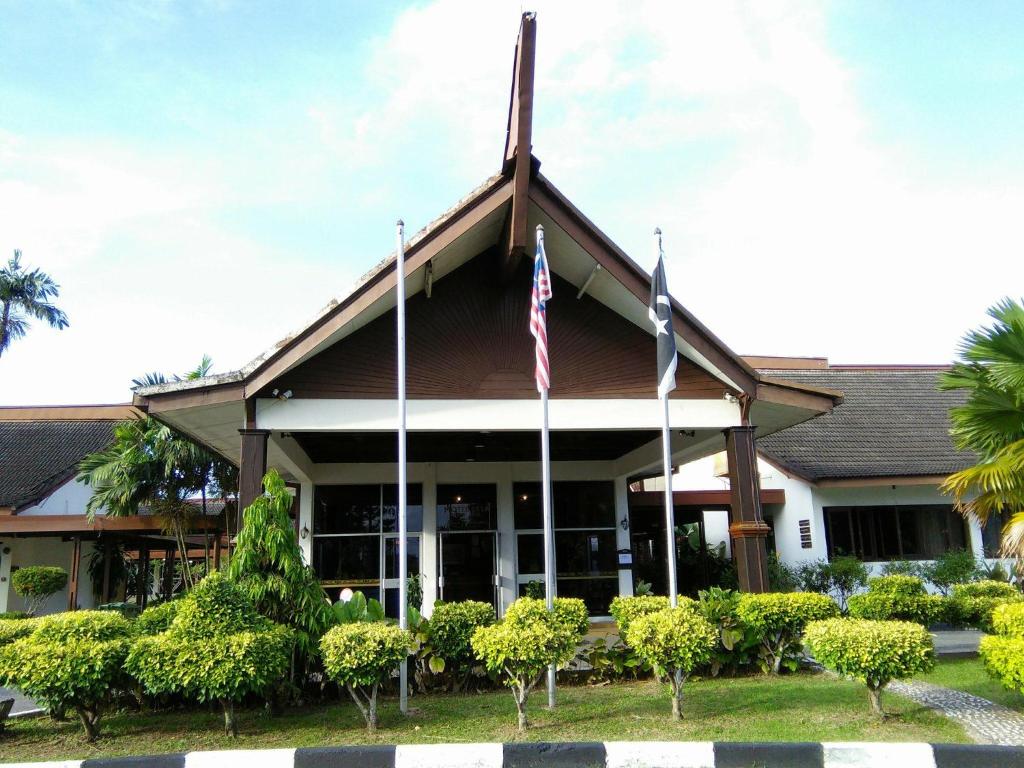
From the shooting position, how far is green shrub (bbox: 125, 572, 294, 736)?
670cm

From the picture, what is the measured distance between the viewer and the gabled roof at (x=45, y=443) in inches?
805

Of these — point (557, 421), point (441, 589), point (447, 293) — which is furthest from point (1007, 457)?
point (441, 589)

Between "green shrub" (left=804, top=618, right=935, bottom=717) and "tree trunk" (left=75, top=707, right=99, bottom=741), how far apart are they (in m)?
6.47

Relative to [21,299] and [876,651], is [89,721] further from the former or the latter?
[21,299]

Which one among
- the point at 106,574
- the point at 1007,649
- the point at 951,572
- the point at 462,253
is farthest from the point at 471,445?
the point at 106,574

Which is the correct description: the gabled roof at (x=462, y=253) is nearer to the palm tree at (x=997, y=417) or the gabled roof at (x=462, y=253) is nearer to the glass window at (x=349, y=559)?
the palm tree at (x=997, y=417)

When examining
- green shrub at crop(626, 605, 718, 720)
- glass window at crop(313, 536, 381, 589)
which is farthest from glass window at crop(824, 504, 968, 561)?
green shrub at crop(626, 605, 718, 720)

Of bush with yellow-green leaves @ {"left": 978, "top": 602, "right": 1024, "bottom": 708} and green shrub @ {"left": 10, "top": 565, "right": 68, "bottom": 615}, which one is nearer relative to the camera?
bush with yellow-green leaves @ {"left": 978, "top": 602, "right": 1024, "bottom": 708}

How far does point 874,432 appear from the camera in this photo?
1952 cm

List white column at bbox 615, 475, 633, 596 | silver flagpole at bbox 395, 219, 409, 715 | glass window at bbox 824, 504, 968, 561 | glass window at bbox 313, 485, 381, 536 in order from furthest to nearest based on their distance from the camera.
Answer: glass window at bbox 824, 504, 968, 561 < white column at bbox 615, 475, 633, 596 < glass window at bbox 313, 485, 381, 536 < silver flagpole at bbox 395, 219, 409, 715

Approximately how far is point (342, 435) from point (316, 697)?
5.03 metres

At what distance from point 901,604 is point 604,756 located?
5.40 m

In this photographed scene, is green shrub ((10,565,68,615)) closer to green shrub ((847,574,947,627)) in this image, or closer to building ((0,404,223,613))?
building ((0,404,223,613))

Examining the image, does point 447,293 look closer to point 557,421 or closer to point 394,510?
point 557,421
